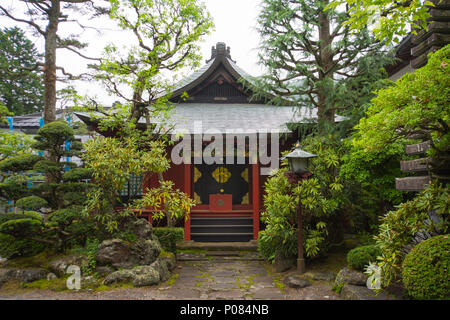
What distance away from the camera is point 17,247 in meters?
6.58

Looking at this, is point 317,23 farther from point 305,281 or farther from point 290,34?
point 305,281

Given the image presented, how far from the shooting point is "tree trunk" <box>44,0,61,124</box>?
8.71 metres

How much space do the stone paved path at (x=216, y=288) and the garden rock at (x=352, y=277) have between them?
346 mm

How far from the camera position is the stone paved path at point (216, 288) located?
217 inches

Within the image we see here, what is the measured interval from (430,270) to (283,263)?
4.05 m

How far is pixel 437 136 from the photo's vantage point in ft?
14.8

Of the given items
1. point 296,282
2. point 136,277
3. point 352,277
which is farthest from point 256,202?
point 136,277

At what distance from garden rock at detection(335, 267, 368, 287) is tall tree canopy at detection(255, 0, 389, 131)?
4022 mm

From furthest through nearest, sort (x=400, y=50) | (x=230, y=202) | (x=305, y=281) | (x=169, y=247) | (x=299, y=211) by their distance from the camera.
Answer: (x=230, y=202) < (x=400, y=50) < (x=169, y=247) < (x=299, y=211) < (x=305, y=281)

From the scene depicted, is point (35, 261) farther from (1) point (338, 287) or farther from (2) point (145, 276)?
(1) point (338, 287)

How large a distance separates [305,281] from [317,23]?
6.25 meters

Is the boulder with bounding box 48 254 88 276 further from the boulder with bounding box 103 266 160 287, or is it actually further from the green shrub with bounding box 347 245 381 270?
the green shrub with bounding box 347 245 381 270

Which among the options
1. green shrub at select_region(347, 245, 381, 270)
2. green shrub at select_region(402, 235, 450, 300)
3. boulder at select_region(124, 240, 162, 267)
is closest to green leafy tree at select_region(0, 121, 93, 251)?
boulder at select_region(124, 240, 162, 267)

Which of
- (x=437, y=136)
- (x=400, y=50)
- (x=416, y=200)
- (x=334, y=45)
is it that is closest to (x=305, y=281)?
(x=416, y=200)
